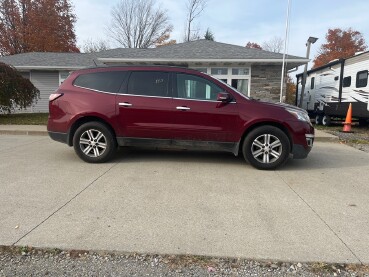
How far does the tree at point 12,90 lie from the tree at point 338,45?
35.6m

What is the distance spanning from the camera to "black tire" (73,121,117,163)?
20.1ft

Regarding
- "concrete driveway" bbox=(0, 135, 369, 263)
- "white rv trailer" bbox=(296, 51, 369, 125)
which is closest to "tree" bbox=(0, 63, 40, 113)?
"concrete driveway" bbox=(0, 135, 369, 263)

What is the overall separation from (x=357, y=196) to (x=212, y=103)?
290cm

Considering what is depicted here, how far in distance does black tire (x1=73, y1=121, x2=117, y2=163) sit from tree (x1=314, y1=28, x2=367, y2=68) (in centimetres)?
3891

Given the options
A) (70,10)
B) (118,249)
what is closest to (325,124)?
(118,249)

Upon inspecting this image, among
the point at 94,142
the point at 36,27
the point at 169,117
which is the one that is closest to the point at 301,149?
the point at 169,117

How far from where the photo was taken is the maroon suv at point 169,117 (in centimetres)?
585

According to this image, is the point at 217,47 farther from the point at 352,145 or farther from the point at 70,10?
the point at 70,10

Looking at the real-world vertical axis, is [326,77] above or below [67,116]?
above

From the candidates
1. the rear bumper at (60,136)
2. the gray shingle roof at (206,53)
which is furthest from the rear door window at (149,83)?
the gray shingle roof at (206,53)

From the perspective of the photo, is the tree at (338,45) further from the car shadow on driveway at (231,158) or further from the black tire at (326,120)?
the car shadow on driveway at (231,158)

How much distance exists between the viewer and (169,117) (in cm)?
598

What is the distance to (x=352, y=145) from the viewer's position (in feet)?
30.4

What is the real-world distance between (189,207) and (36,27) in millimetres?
34986
